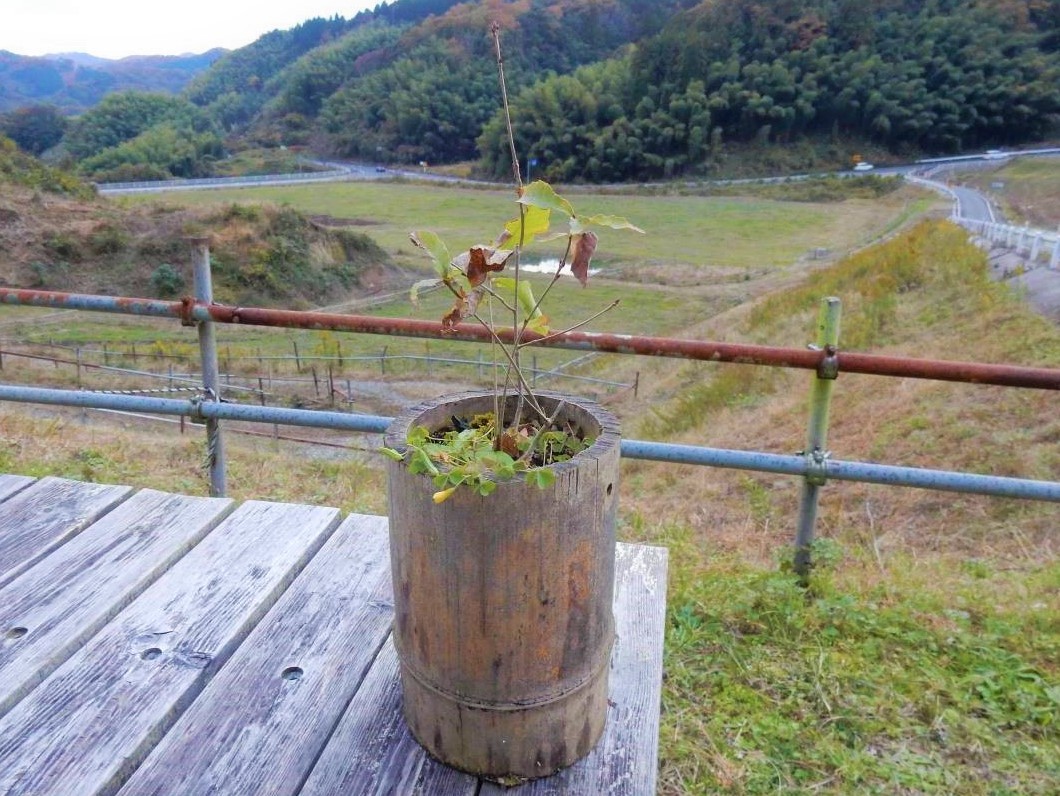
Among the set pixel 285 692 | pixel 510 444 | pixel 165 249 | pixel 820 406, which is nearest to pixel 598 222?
pixel 510 444

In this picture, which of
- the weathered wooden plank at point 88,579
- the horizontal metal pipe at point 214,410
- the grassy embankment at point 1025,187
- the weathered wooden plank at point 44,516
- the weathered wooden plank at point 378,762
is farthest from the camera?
the grassy embankment at point 1025,187

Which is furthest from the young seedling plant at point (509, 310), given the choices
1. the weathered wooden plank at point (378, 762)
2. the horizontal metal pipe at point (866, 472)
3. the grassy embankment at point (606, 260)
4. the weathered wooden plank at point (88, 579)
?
the grassy embankment at point (606, 260)

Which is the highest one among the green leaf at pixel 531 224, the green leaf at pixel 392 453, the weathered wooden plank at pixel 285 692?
the green leaf at pixel 531 224

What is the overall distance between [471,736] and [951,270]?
1106 centimetres

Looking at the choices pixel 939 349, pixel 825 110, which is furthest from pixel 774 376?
pixel 825 110

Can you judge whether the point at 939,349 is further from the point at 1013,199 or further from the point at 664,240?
the point at 1013,199

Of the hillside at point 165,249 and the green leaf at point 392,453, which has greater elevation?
the green leaf at point 392,453

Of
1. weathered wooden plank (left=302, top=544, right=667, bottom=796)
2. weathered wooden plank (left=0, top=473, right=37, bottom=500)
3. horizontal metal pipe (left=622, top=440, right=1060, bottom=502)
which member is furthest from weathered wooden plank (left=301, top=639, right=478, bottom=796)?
weathered wooden plank (left=0, top=473, right=37, bottom=500)

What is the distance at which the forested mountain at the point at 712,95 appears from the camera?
56688 millimetres

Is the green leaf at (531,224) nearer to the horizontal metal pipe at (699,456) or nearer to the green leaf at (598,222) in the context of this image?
the green leaf at (598,222)

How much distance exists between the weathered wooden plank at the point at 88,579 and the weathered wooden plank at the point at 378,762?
51cm

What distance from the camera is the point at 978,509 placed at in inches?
174

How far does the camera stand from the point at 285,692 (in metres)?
1.17

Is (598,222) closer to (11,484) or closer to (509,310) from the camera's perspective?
(509,310)
